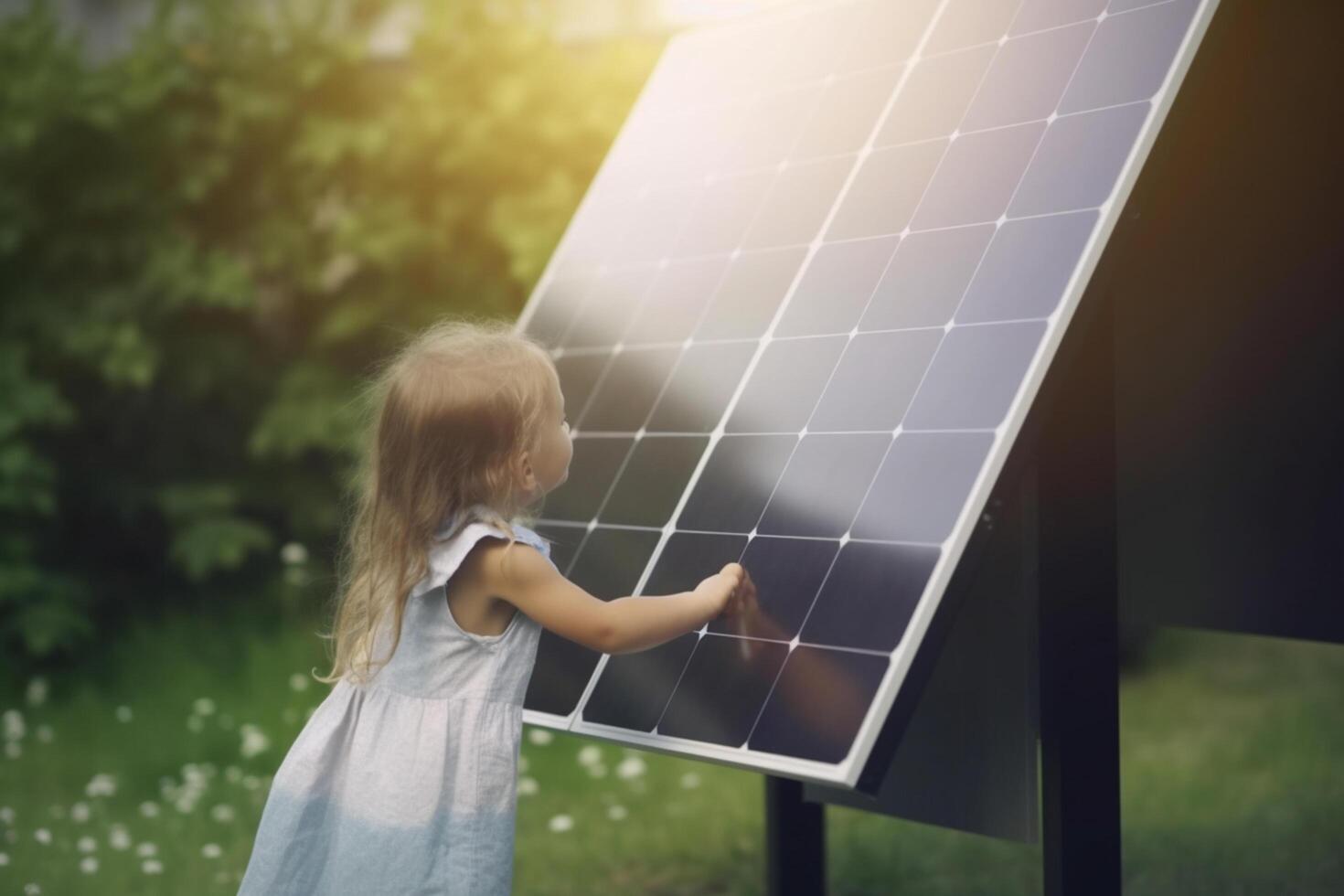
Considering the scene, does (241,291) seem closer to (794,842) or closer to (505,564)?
(794,842)

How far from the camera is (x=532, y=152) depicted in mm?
7996

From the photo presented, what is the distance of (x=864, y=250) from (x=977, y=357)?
1.78ft

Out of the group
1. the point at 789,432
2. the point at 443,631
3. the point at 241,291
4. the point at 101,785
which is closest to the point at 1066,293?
the point at 789,432

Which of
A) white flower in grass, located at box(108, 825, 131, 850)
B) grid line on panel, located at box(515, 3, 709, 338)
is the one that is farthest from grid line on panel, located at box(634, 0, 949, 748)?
white flower in grass, located at box(108, 825, 131, 850)

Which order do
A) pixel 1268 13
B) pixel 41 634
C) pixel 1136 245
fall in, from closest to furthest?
pixel 1268 13, pixel 1136 245, pixel 41 634

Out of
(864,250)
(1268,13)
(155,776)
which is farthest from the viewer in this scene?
(155,776)

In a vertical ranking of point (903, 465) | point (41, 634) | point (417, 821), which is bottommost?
point (41, 634)

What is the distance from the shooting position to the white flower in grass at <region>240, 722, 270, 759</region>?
5984 millimetres

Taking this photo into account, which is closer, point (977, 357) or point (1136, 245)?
point (977, 357)

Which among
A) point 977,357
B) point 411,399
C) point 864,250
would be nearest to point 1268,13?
point 864,250

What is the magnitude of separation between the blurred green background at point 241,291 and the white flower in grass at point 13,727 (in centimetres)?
19

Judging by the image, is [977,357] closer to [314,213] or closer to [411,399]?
[411,399]

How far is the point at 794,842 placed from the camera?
4.22 m

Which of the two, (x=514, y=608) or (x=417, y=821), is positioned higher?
(x=514, y=608)
